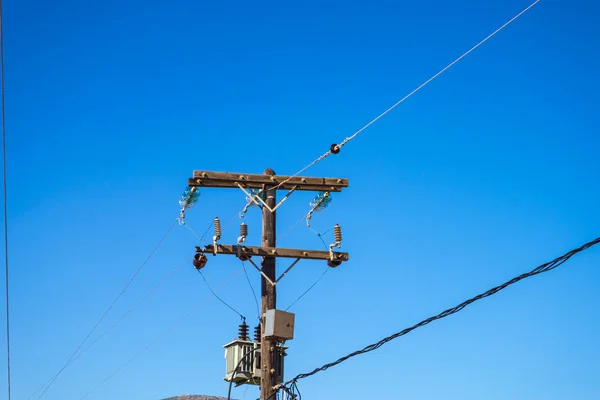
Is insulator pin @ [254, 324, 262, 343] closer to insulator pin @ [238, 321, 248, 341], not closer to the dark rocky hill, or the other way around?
insulator pin @ [238, 321, 248, 341]

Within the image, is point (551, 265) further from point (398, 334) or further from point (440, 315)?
point (398, 334)

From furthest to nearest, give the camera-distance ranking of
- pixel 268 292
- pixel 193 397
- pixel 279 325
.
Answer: pixel 193 397, pixel 268 292, pixel 279 325

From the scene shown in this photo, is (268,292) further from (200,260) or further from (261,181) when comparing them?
(261,181)

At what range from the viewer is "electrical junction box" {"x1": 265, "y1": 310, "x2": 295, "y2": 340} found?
48.2 ft

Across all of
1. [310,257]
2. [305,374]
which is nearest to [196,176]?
[310,257]

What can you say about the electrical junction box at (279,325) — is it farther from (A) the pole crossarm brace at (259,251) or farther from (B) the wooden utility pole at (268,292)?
(A) the pole crossarm brace at (259,251)

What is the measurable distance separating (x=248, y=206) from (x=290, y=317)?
2316 mm

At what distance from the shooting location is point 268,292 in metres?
15.3

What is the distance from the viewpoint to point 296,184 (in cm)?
1627

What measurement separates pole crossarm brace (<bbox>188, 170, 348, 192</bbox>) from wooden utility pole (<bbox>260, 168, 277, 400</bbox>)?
0.17m

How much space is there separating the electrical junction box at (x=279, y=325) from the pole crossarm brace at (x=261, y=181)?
2.46 m

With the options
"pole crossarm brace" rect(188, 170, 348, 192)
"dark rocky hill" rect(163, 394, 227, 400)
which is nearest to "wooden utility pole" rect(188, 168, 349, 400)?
"pole crossarm brace" rect(188, 170, 348, 192)

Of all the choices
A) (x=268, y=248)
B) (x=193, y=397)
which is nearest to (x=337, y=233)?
(x=268, y=248)

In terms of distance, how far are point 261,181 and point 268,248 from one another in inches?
50.9
